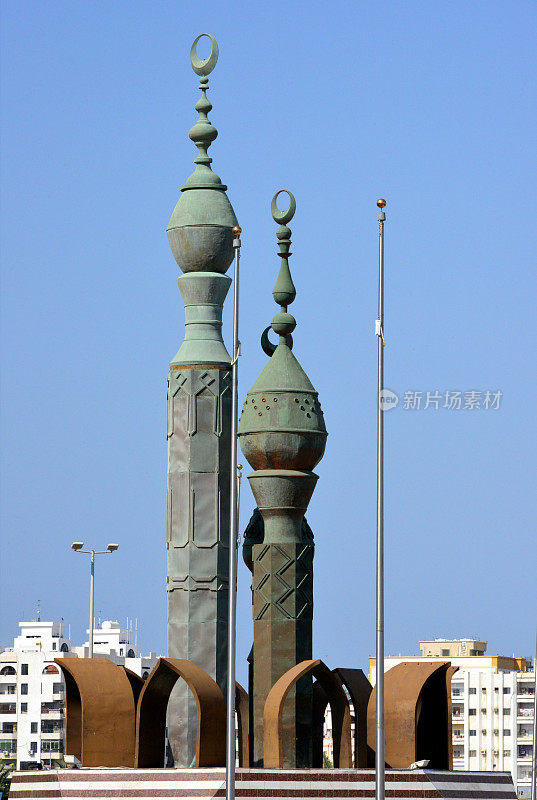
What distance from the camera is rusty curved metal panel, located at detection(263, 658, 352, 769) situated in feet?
161

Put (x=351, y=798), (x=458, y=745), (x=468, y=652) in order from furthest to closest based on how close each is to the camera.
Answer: (x=468, y=652), (x=458, y=745), (x=351, y=798)

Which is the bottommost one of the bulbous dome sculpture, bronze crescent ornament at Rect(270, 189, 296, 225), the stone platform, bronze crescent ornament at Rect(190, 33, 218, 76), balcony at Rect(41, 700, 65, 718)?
the stone platform

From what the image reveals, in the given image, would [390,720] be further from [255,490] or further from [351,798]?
[255,490]

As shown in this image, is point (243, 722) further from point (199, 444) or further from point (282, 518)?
point (199, 444)

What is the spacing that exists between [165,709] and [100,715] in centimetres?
178

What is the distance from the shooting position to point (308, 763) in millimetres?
50000

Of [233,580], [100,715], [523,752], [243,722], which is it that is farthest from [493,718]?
[233,580]

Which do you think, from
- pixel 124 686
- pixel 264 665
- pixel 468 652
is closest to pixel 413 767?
pixel 264 665

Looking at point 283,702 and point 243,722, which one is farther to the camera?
point 243,722

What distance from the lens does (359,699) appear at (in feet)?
168

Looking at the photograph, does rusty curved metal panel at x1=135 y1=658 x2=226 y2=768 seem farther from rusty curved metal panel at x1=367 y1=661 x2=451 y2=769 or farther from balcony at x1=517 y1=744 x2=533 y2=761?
balcony at x1=517 y1=744 x2=533 y2=761

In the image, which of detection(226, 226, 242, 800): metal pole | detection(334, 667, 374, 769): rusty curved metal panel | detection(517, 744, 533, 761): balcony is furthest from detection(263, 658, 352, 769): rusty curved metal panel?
detection(517, 744, 533, 761): balcony

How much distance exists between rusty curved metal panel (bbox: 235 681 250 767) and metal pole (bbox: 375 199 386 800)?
1319 centimetres

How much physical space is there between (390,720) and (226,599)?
605 centimetres
